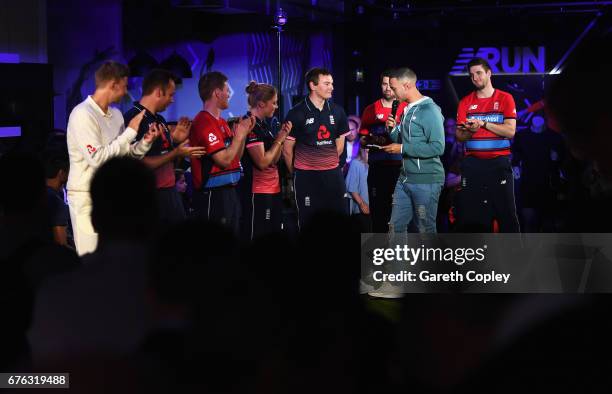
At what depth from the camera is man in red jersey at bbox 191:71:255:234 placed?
536 centimetres

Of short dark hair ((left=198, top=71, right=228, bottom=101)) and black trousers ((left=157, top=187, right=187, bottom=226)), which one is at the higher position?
short dark hair ((left=198, top=71, right=228, bottom=101))

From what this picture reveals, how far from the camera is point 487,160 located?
6320mm

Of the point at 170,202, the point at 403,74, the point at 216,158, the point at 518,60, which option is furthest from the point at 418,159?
the point at 518,60

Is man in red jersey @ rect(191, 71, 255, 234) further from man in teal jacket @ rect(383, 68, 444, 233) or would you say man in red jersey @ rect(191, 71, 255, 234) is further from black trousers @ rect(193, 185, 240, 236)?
man in teal jacket @ rect(383, 68, 444, 233)

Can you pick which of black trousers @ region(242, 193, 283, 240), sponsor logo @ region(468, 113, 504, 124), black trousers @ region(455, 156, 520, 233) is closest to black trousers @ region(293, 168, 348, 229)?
black trousers @ region(242, 193, 283, 240)

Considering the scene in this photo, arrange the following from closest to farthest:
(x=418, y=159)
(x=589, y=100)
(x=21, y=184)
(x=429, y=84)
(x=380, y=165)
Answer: (x=589, y=100) → (x=21, y=184) → (x=418, y=159) → (x=380, y=165) → (x=429, y=84)

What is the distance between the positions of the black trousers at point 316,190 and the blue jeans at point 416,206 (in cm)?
52

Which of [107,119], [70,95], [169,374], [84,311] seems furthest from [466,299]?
[70,95]

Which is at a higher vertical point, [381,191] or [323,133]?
[323,133]

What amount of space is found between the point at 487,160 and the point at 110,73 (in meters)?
3.11

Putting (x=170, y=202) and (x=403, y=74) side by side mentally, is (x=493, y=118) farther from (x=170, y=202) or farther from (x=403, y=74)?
(x=170, y=202)

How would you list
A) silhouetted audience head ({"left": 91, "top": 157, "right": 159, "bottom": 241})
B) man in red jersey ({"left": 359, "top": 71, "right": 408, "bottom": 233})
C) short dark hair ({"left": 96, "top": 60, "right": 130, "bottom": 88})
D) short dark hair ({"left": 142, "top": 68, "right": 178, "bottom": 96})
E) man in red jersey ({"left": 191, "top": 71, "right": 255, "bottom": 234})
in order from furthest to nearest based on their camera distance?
man in red jersey ({"left": 359, "top": 71, "right": 408, "bottom": 233}) < man in red jersey ({"left": 191, "top": 71, "right": 255, "bottom": 234}) < short dark hair ({"left": 142, "top": 68, "right": 178, "bottom": 96}) < short dark hair ({"left": 96, "top": 60, "right": 130, "bottom": 88}) < silhouetted audience head ({"left": 91, "top": 157, "right": 159, "bottom": 241})

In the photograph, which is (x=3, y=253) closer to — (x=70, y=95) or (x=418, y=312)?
(x=418, y=312)

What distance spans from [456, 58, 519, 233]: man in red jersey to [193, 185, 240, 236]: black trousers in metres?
1.81
